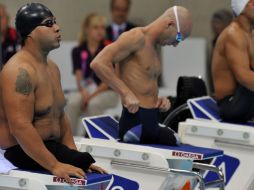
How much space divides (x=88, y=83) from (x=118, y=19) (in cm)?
80

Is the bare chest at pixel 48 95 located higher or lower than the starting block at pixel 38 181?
higher

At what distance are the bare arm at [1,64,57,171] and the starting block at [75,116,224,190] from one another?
955mm

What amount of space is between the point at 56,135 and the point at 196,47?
5234mm

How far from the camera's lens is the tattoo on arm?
4276mm

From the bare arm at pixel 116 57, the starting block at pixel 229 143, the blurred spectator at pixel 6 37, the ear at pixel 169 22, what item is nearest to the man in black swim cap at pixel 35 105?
the bare arm at pixel 116 57

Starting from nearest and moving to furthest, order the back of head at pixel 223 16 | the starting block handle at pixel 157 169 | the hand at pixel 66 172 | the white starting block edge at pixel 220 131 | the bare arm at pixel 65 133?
the hand at pixel 66 172, the bare arm at pixel 65 133, the starting block handle at pixel 157 169, the white starting block edge at pixel 220 131, the back of head at pixel 223 16

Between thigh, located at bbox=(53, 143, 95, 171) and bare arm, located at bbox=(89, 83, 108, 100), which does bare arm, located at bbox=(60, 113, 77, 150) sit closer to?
thigh, located at bbox=(53, 143, 95, 171)

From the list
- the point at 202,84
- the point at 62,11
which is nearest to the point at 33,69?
the point at 202,84

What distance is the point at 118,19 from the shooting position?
29.5 feet

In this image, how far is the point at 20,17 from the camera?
14.6 ft

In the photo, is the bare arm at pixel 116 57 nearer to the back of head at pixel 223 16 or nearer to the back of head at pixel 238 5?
the back of head at pixel 238 5

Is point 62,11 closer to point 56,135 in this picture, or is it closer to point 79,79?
point 79,79

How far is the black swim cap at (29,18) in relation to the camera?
14.5 feet

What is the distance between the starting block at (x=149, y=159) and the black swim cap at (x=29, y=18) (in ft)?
3.80
